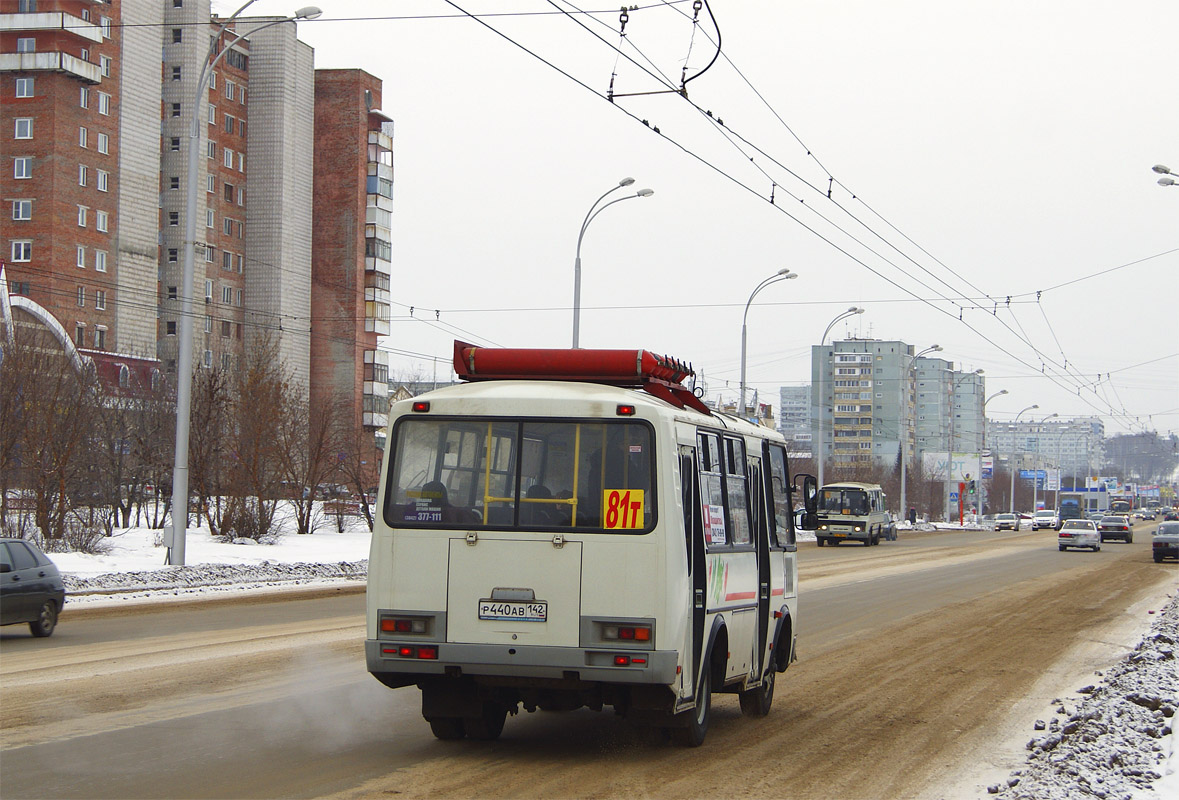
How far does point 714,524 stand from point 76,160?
76.0 meters

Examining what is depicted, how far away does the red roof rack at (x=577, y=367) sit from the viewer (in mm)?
9836

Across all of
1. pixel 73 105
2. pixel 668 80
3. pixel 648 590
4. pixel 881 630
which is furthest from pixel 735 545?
pixel 73 105

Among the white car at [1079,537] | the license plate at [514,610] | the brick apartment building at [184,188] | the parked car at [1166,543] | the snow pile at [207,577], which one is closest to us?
the license plate at [514,610]

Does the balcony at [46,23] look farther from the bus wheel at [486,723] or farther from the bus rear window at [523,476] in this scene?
the bus wheel at [486,723]

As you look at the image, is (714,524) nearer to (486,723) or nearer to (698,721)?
(698,721)

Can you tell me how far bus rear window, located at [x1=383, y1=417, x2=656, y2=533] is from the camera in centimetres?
902

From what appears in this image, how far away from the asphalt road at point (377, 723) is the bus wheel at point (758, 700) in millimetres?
146

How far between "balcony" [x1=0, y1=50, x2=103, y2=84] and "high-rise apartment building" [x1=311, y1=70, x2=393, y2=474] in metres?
24.1

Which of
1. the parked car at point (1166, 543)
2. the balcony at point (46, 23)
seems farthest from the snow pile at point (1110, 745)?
the balcony at point (46, 23)

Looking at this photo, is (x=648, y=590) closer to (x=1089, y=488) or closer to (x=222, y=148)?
(x=222, y=148)

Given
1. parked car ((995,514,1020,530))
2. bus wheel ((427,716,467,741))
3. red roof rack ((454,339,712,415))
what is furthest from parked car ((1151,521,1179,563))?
parked car ((995,514,1020,530))

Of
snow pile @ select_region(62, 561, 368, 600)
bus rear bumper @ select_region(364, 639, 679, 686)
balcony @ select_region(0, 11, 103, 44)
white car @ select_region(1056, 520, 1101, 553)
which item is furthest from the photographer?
balcony @ select_region(0, 11, 103, 44)

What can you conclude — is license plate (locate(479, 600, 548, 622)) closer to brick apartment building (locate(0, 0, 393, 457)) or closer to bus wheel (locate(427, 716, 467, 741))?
bus wheel (locate(427, 716, 467, 741))

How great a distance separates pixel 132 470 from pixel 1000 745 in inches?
1373
